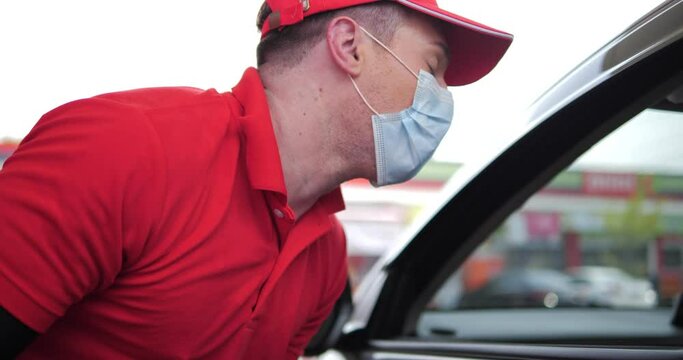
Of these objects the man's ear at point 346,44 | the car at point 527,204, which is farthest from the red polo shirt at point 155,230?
the car at point 527,204

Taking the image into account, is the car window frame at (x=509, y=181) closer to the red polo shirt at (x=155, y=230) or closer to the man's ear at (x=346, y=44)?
A: the man's ear at (x=346, y=44)

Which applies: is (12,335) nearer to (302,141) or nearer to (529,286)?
(302,141)

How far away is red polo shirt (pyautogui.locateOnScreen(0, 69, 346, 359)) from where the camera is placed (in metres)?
1.55

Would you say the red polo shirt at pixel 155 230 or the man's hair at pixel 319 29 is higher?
the man's hair at pixel 319 29

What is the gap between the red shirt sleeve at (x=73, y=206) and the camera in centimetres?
153

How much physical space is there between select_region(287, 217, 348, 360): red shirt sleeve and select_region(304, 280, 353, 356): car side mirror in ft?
0.95

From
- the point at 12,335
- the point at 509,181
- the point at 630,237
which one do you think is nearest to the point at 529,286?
the point at 630,237

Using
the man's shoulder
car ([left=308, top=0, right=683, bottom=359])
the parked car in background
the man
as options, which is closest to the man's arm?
the man

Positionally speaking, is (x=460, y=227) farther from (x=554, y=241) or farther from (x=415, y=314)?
(x=554, y=241)

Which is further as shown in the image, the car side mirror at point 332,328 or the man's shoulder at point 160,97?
the car side mirror at point 332,328

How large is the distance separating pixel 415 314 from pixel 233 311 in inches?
47.2

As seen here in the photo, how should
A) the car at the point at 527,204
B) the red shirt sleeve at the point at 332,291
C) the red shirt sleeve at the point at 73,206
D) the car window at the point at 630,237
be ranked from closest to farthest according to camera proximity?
the red shirt sleeve at the point at 73,206
the car at the point at 527,204
the red shirt sleeve at the point at 332,291
the car window at the point at 630,237

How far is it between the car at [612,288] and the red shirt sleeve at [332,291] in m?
1.91

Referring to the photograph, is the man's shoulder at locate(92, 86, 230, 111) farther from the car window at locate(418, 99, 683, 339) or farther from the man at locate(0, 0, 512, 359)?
the car window at locate(418, 99, 683, 339)
